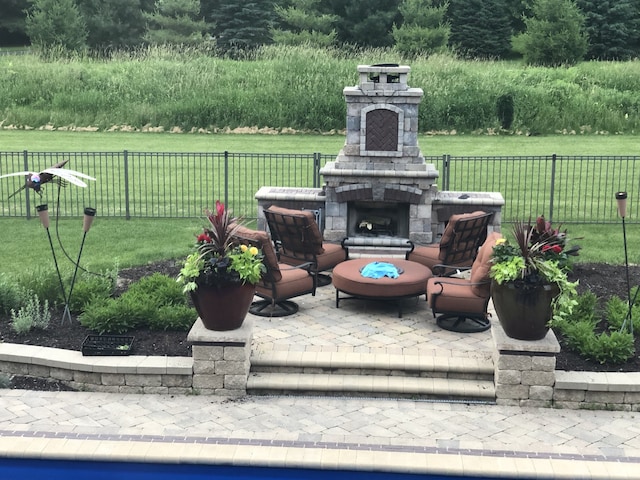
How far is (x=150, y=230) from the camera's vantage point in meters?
16.9

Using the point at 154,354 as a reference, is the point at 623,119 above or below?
above

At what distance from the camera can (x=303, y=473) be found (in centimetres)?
693

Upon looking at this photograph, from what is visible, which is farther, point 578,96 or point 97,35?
point 97,35

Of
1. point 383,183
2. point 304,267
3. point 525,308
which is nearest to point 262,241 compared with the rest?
point 304,267

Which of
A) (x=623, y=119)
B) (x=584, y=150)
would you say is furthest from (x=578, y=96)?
(x=584, y=150)

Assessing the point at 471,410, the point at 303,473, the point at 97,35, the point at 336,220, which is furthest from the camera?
the point at 97,35

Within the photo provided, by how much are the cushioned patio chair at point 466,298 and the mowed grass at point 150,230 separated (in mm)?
4328

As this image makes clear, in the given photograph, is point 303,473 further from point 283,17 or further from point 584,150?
point 283,17

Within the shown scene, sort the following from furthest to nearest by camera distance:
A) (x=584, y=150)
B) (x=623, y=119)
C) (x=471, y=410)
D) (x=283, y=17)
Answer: (x=283, y=17) → (x=623, y=119) → (x=584, y=150) → (x=471, y=410)

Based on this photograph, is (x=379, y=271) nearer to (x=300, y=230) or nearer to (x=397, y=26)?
(x=300, y=230)

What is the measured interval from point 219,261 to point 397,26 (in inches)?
2058

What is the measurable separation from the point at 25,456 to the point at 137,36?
6130 cm

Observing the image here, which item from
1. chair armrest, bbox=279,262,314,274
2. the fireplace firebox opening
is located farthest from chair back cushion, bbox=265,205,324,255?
the fireplace firebox opening

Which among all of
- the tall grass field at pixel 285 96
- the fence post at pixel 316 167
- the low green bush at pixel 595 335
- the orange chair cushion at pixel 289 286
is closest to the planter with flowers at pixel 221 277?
the orange chair cushion at pixel 289 286
